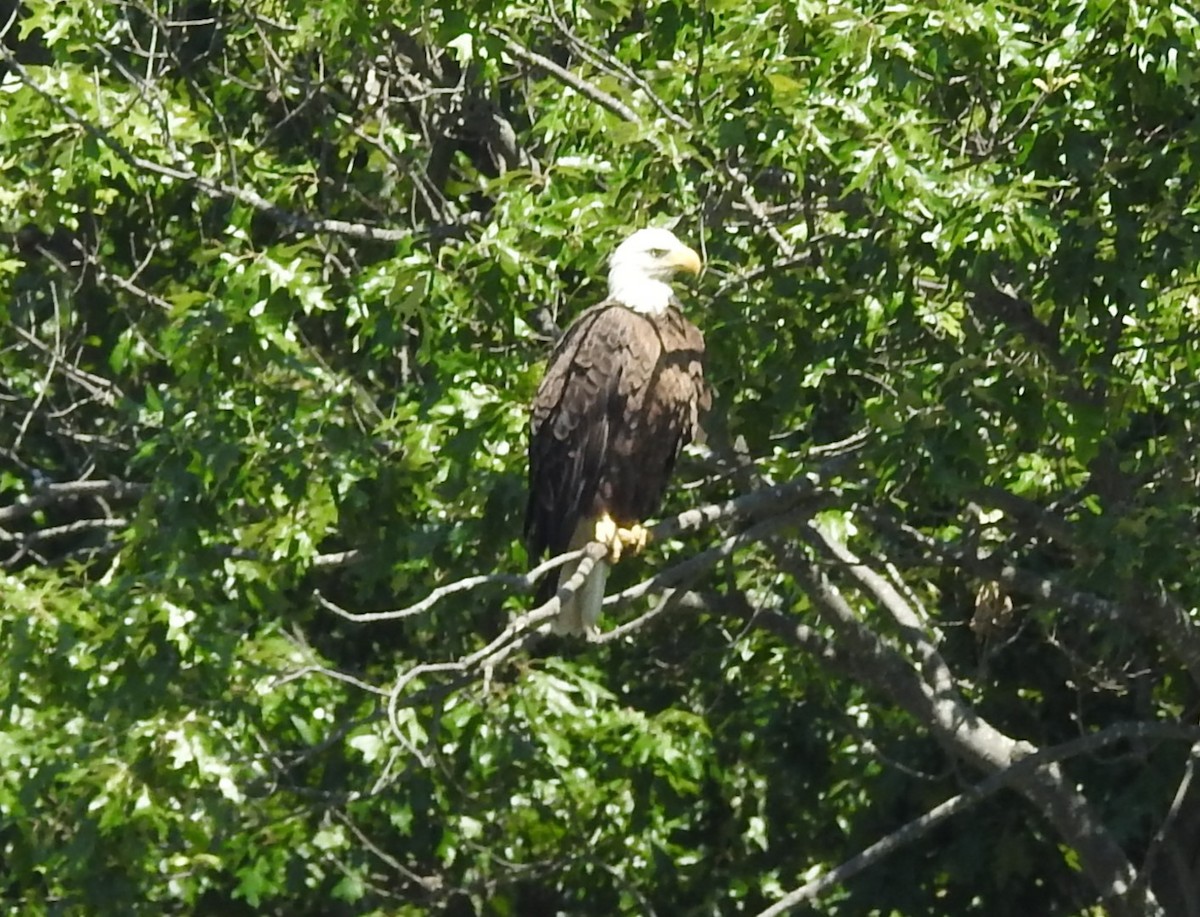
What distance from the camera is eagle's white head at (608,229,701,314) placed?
16.3ft

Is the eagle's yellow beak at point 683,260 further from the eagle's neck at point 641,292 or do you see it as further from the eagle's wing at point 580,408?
the eagle's wing at point 580,408

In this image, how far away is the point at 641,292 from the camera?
16.8ft

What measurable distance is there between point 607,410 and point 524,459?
0.26 metres

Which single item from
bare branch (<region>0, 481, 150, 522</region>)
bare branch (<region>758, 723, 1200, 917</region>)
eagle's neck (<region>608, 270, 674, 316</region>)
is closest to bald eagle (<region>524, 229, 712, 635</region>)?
eagle's neck (<region>608, 270, 674, 316</region>)

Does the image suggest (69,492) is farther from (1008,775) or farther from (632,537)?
(1008,775)

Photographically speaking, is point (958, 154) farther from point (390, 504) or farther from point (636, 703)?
point (636, 703)

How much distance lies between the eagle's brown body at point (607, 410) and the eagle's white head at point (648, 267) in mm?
42

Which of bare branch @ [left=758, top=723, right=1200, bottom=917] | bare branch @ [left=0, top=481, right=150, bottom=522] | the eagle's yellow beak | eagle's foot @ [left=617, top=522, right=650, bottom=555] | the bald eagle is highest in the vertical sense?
bare branch @ [left=0, top=481, right=150, bottom=522]

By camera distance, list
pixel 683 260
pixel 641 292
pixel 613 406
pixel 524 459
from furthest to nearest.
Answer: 1. pixel 524 459
2. pixel 613 406
3. pixel 641 292
4. pixel 683 260

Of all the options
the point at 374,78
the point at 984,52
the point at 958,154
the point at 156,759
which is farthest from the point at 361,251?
the point at 984,52

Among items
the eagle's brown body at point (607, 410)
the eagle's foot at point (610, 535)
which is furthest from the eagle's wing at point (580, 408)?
the eagle's foot at point (610, 535)

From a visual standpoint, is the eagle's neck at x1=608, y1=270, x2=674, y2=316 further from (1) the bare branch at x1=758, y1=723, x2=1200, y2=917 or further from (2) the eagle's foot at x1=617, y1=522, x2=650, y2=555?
(1) the bare branch at x1=758, y1=723, x2=1200, y2=917

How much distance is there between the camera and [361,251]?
682 centimetres

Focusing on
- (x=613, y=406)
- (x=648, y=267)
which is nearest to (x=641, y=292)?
(x=648, y=267)
